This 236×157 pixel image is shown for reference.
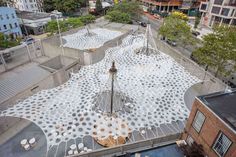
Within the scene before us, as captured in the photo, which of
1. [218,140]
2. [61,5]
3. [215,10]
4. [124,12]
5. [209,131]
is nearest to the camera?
[218,140]

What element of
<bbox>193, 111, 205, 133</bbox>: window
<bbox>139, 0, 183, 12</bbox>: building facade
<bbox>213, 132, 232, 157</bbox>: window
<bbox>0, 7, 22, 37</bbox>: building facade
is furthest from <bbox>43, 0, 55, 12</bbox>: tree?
<bbox>213, 132, 232, 157</bbox>: window

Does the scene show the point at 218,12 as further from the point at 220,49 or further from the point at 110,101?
the point at 110,101

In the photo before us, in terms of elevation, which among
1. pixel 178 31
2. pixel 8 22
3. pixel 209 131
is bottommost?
pixel 209 131

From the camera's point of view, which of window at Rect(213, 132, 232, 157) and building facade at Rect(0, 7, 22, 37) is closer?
window at Rect(213, 132, 232, 157)

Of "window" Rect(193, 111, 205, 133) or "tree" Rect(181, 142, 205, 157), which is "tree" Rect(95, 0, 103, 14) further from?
"tree" Rect(181, 142, 205, 157)

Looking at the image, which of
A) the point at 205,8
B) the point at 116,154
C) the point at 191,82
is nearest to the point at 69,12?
the point at 205,8

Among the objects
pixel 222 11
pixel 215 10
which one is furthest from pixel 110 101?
pixel 215 10

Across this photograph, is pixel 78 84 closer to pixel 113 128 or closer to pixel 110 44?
pixel 113 128
